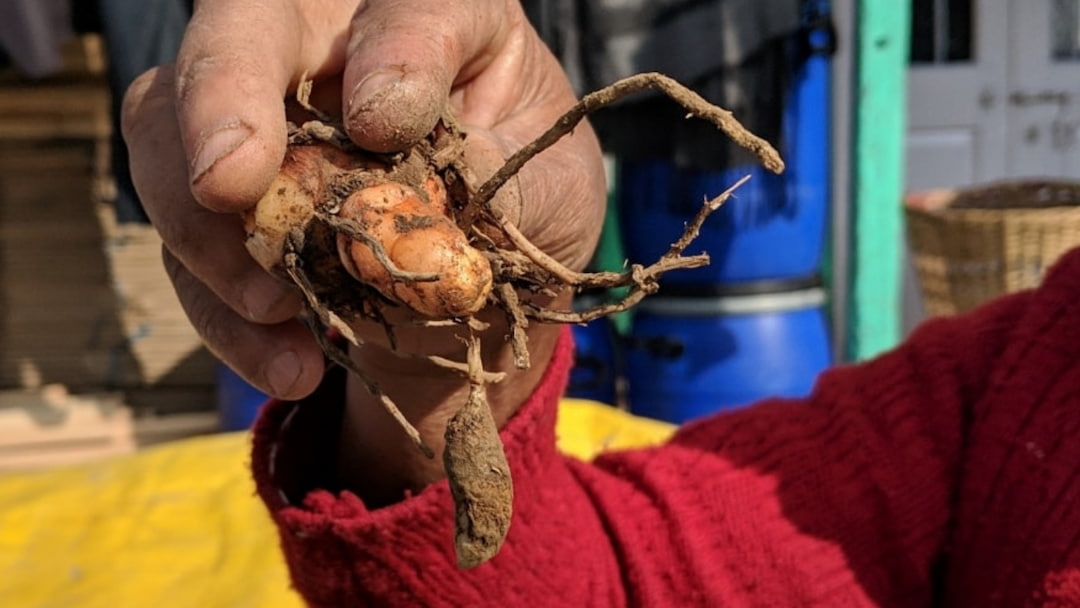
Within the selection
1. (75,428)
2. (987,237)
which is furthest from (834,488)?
(75,428)

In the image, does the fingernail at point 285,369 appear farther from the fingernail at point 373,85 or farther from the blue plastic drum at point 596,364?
the blue plastic drum at point 596,364

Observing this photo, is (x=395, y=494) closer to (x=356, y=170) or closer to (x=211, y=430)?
(x=356, y=170)

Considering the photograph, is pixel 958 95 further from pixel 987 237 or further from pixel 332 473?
pixel 332 473

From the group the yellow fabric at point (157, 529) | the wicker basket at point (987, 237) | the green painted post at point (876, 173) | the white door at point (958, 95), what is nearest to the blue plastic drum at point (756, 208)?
the green painted post at point (876, 173)

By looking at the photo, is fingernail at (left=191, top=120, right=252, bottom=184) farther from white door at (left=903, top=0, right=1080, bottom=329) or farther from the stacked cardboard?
white door at (left=903, top=0, right=1080, bottom=329)

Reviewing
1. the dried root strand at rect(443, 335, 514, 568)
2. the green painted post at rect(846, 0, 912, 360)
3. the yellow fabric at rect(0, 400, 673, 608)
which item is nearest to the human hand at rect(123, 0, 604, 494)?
the dried root strand at rect(443, 335, 514, 568)

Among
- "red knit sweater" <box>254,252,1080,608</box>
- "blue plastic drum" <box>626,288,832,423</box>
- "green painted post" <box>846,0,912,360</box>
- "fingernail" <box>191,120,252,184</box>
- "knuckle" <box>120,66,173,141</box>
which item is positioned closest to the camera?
"fingernail" <box>191,120,252,184</box>

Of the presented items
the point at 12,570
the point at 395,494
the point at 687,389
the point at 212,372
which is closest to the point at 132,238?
the point at 212,372
